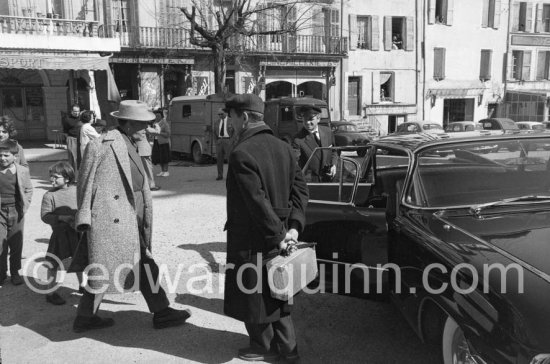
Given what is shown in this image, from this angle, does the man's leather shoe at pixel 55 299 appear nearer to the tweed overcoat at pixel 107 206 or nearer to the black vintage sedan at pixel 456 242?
the tweed overcoat at pixel 107 206

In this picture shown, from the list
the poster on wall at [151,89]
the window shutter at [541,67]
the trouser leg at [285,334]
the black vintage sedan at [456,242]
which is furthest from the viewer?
the window shutter at [541,67]

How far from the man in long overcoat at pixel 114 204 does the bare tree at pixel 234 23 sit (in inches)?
597

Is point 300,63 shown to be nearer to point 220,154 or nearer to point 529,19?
point 529,19

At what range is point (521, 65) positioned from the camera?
34.9m

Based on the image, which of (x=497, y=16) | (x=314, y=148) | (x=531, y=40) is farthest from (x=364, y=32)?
(x=314, y=148)

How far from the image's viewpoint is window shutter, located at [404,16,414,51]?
30703 millimetres

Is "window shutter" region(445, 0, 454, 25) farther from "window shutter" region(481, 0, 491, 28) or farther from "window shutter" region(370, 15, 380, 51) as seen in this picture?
"window shutter" region(370, 15, 380, 51)

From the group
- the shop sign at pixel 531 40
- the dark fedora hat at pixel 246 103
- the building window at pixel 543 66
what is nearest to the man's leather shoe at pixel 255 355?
the dark fedora hat at pixel 246 103

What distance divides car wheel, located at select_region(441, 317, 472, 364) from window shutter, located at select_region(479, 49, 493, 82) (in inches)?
1322

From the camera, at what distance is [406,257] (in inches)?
133

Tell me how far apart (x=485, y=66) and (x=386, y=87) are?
24.0 feet

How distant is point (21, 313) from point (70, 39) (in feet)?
55.7

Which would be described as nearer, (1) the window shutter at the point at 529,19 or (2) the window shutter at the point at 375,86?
(2) the window shutter at the point at 375,86

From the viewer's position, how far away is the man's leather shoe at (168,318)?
4281 mm
